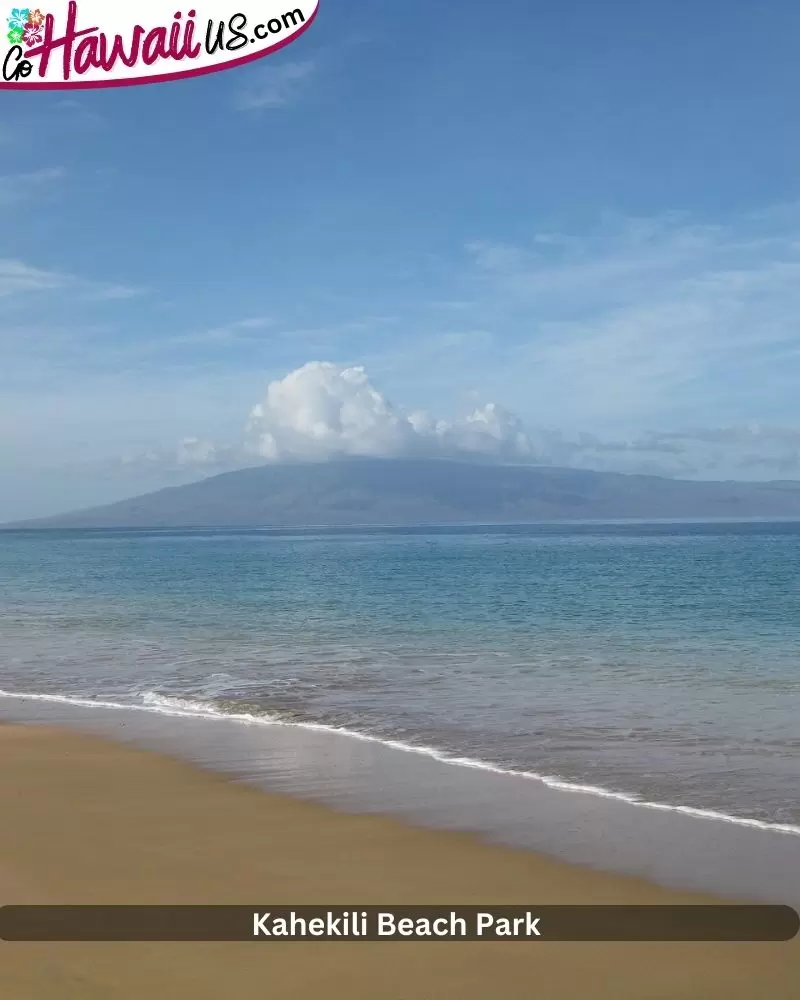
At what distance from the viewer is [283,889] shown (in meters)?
7.39

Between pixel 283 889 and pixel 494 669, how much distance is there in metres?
12.6

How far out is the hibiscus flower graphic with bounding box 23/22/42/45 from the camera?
14148mm

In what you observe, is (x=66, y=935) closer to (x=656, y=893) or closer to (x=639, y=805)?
(x=656, y=893)

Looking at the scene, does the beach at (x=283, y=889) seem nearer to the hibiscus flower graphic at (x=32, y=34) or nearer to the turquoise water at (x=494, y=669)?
the turquoise water at (x=494, y=669)

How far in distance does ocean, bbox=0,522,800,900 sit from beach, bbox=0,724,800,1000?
265 centimetres

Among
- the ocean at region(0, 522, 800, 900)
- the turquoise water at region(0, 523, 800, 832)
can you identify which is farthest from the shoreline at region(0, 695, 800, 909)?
the turquoise water at region(0, 523, 800, 832)

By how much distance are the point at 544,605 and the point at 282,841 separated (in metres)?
28.0

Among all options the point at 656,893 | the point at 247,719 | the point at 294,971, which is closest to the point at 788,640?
the point at 247,719

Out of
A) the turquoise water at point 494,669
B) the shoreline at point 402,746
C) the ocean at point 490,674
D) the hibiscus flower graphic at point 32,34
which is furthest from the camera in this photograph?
the hibiscus flower graphic at point 32,34

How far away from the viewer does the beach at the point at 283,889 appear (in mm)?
5895

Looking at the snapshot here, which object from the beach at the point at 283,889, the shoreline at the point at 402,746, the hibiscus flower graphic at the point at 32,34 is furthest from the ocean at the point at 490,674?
the hibiscus flower graphic at the point at 32,34

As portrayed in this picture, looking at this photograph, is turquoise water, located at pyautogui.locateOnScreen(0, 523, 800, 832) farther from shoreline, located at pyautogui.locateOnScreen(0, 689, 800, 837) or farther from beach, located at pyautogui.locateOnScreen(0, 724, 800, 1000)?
beach, located at pyautogui.locateOnScreen(0, 724, 800, 1000)

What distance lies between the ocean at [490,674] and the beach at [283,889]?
2.65 metres

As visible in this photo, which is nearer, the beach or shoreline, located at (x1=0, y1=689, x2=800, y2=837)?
the beach
